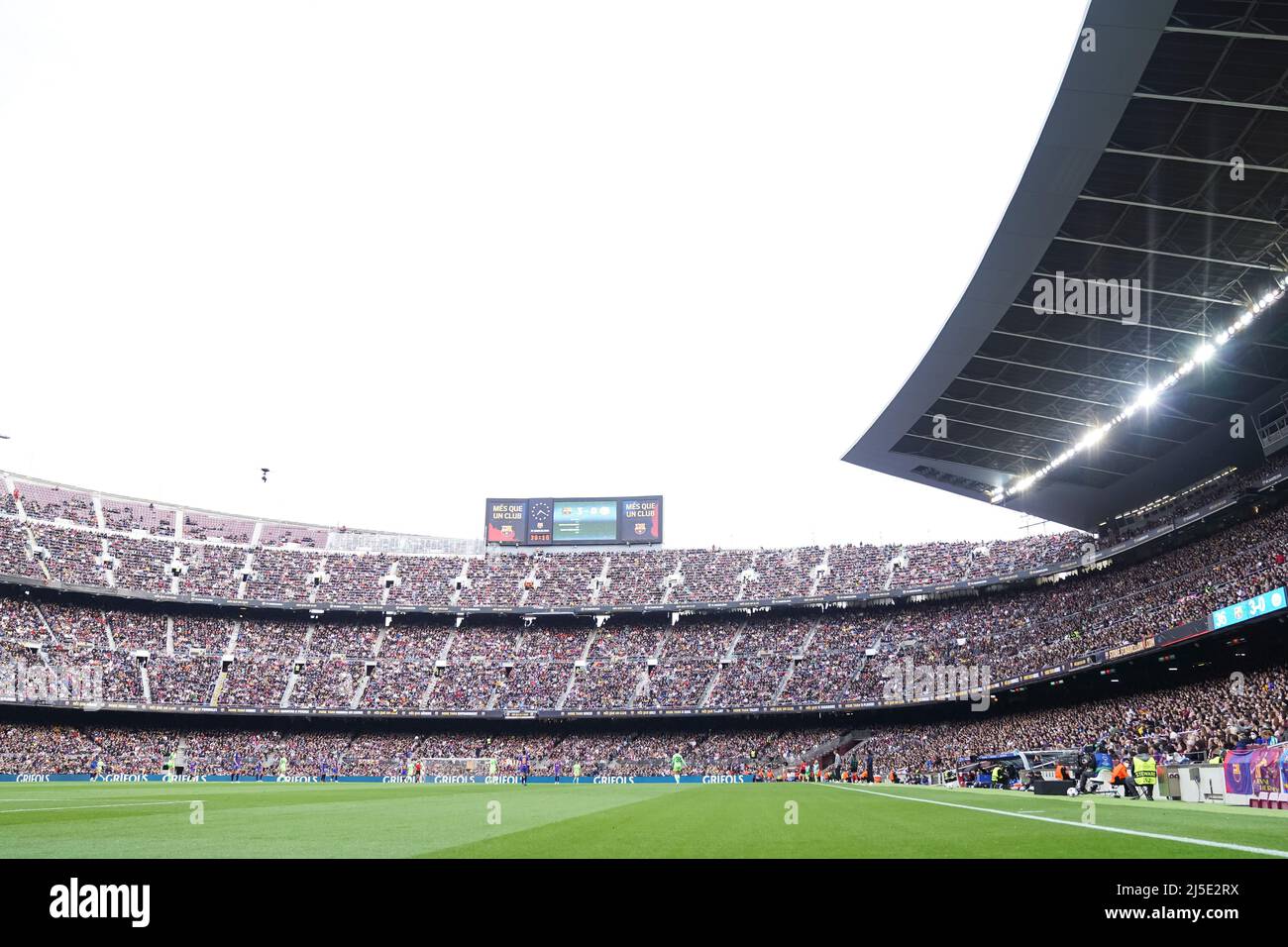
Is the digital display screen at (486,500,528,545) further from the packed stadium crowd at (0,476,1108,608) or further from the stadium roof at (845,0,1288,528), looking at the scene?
the stadium roof at (845,0,1288,528)

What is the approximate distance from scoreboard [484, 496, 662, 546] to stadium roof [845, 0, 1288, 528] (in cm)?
3286

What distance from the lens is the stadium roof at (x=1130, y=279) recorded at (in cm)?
1923

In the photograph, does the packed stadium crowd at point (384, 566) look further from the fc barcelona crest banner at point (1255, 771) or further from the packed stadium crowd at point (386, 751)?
the fc barcelona crest banner at point (1255, 771)

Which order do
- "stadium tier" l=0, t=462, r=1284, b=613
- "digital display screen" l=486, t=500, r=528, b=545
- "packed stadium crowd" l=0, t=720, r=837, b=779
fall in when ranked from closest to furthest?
"packed stadium crowd" l=0, t=720, r=837, b=779, "stadium tier" l=0, t=462, r=1284, b=613, "digital display screen" l=486, t=500, r=528, b=545

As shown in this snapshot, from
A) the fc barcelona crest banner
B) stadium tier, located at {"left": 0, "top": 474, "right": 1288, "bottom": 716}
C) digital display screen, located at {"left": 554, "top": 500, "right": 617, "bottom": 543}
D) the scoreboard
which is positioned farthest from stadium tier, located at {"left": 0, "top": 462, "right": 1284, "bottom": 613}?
the fc barcelona crest banner

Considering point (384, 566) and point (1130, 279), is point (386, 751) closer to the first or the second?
point (384, 566)

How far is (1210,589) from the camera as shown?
121 ft

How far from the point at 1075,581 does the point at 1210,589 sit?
1659 cm

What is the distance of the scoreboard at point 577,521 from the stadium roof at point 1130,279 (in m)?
32.9

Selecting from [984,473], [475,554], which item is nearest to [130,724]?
[475,554]

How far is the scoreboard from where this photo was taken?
74.5 meters

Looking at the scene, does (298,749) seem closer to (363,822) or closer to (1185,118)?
(363,822)
